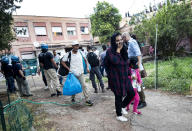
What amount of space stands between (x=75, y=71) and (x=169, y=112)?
8.73 ft

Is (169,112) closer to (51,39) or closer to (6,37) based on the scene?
(6,37)

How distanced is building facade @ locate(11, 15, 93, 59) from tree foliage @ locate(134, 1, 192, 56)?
592 inches

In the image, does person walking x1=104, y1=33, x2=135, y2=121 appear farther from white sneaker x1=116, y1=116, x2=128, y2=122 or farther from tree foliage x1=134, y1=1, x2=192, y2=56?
tree foliage x1=134, y1=1, x2=192, y2=56

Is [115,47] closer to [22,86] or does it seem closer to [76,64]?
[76,64]

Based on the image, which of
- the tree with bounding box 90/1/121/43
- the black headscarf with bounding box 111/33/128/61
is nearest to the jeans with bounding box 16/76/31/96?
the black headscarf with bounding box 111/33/128/61

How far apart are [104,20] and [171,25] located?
16.1 m

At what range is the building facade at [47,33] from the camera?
65.2 ft

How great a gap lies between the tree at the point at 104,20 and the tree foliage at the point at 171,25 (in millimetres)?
13023

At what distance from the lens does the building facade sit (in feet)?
65.2

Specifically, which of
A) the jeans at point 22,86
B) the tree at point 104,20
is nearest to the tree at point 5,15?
the jeans at point 22,86

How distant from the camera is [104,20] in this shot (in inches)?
1032

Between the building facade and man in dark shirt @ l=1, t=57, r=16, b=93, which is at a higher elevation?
the building facade

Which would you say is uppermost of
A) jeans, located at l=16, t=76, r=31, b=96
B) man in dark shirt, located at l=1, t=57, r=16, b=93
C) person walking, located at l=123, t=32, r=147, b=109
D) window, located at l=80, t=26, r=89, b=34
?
window, located at l=80, t=26, r=89, b=34

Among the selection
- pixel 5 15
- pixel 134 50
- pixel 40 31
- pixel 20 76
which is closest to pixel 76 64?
pixel 134 50
